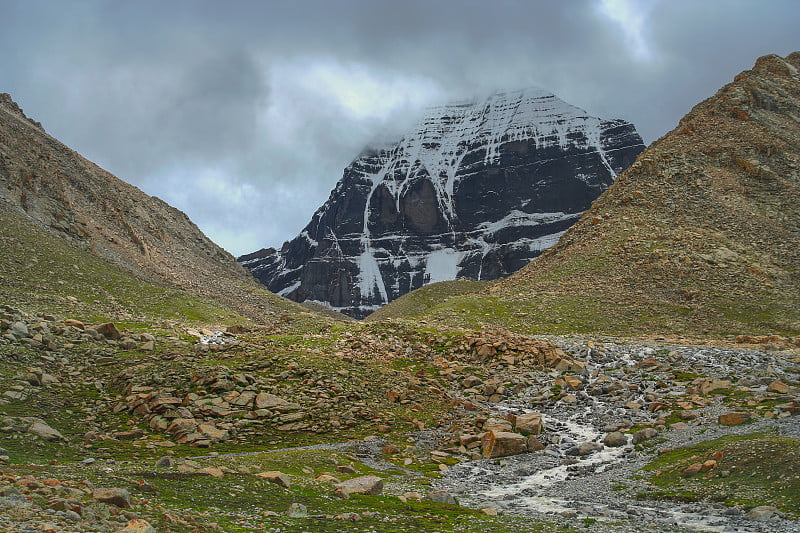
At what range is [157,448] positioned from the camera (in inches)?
853

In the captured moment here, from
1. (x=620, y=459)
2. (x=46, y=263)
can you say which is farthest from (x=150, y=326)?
(x=620, y=459)

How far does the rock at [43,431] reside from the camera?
19609 mm

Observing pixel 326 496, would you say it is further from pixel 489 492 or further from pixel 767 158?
pixel 767 158

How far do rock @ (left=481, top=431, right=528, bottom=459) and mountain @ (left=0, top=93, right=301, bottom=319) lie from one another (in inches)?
2019

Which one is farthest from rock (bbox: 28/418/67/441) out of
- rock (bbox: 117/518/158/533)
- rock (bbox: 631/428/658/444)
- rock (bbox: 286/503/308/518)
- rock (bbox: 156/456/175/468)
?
rock (bbox: 631/428/658/444)

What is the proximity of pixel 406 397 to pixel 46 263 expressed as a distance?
46.1 meters

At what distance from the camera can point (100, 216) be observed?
8456 cm

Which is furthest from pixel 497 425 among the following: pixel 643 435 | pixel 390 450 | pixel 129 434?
pixel 129 434

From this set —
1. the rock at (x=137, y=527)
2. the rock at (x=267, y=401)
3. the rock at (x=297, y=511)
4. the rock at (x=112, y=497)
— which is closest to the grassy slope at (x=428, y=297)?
the rock at (x=267, y=401)

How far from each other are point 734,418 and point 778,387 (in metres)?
6.86

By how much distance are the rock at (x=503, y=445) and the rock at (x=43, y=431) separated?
18.1 meters

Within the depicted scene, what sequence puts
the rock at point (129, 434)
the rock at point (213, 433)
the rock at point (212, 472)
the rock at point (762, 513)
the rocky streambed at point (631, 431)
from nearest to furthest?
the rock at point (762, 513), the rock at point (212, 472), the rocky streambed at point (631, 431), the rock at point (129, 434), the rock at point (213, 433)

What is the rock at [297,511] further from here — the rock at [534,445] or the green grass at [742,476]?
the rock at [534,445]

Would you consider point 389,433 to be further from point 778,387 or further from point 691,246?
point 691,246
